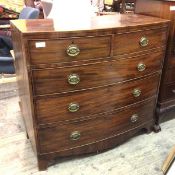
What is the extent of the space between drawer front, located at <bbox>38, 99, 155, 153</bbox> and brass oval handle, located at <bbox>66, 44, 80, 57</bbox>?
474mm

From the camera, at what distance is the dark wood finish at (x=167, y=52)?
1.75 meters

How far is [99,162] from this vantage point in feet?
5.76

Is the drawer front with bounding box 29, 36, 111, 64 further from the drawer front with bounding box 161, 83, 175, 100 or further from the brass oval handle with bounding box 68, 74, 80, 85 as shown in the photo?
the drawer front with bounding box 161, 83, 175, 100

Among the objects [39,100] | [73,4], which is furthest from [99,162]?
[73,4]

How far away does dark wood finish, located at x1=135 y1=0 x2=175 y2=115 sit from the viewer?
1750 millimetres

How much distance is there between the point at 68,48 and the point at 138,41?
508mm

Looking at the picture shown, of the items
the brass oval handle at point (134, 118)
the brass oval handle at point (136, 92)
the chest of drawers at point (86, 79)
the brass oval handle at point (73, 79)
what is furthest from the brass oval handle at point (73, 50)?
the brass oval handle at point (134, 118)

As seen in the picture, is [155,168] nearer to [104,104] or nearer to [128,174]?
[128,174]

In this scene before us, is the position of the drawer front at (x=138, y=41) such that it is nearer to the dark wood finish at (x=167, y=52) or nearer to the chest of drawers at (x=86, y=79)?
the chest of drawers at (x=86, y=79)

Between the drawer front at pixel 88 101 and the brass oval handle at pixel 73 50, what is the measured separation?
0.26 metres

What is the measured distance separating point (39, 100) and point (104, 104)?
1.47 feet

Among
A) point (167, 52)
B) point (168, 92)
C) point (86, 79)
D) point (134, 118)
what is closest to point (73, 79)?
point (86, 79)

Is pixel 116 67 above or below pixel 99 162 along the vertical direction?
above

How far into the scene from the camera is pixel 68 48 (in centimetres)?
133
